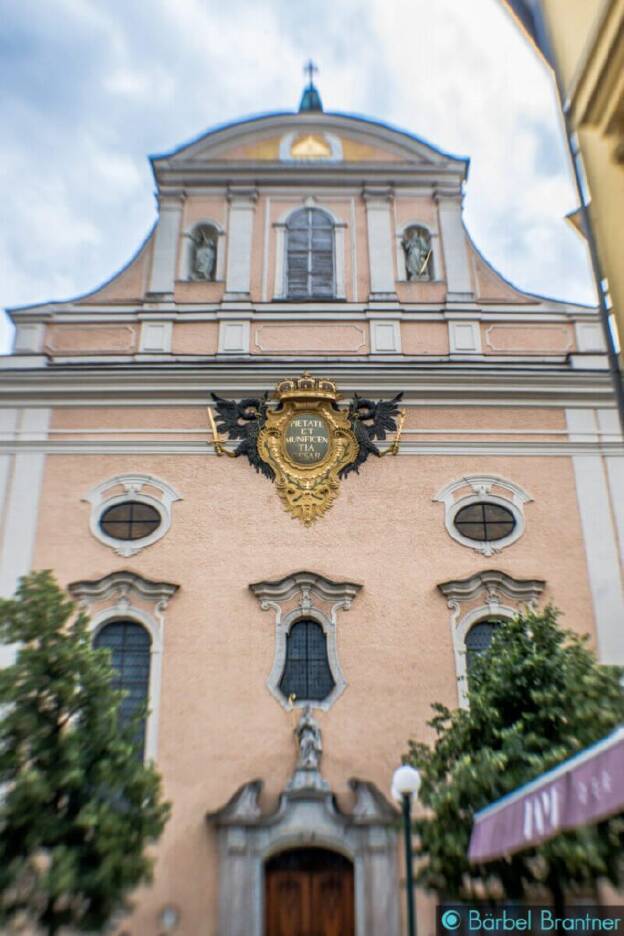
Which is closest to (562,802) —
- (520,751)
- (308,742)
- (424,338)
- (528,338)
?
(520,751)

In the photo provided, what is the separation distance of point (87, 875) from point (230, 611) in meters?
4.34

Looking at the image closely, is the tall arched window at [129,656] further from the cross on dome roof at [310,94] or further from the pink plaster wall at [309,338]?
the cross on dome roof at [310,94]

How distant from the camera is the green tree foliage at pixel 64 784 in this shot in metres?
7.81

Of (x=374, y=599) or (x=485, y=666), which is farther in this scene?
(x=374, y=599)

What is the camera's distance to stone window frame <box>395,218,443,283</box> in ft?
47.0

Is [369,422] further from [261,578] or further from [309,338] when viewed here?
[261,578]

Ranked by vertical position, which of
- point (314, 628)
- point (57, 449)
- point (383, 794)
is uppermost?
point (57, 449)

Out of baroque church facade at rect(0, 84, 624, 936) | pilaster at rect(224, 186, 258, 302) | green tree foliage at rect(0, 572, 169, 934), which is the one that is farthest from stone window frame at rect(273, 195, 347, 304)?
green tree foliage at rect(0, 572, 169, 934)

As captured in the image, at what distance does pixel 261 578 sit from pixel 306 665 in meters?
1.31

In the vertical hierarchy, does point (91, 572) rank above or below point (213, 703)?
above

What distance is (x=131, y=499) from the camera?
12.5m

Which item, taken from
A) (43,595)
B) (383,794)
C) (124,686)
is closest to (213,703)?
(124,686)

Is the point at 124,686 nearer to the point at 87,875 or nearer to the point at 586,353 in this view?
the point at 87,875

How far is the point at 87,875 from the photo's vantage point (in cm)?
780
